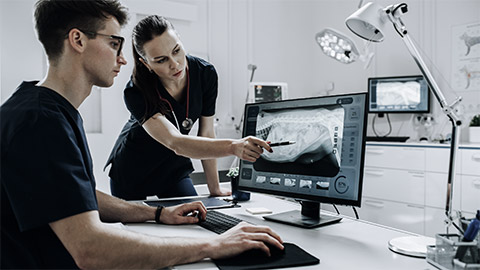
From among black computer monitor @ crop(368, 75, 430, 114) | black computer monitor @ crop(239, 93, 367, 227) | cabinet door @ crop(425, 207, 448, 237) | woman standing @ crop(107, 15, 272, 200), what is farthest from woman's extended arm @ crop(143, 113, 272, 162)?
black computer monitor @ crop(368, 75, 430, 114)

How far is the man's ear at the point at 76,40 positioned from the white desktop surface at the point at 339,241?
0.56 m

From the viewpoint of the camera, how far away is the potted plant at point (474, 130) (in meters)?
3.29

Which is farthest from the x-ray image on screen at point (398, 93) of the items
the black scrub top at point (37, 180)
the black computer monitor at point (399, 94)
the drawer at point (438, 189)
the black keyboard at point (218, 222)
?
A: the black scrub top at point (37, 180)

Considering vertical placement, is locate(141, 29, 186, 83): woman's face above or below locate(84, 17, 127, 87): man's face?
above

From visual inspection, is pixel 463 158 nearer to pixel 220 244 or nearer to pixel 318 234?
pixel 318 234

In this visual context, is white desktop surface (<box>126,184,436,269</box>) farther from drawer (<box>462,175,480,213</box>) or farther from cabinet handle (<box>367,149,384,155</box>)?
cabinet handle (<box>367,149,384,155</box>)

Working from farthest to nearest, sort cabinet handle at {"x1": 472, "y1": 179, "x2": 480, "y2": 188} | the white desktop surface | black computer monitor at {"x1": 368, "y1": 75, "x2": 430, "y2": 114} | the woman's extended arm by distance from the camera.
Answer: black computer monitor at {"x1": 368, "y1": 75, "x2": 430, "y2": 114}
cabinet handle at {"x1": 472, "y1": 179, "x2": 480, "y2": 188}
the woman's extended arm
the white desktop surface

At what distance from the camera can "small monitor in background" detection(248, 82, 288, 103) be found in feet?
13.1

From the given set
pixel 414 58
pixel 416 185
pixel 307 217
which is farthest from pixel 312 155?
pixel 416 185

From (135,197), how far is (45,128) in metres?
1.20

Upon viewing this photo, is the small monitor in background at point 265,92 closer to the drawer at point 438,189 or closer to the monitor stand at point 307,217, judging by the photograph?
the drawer at point 438,189

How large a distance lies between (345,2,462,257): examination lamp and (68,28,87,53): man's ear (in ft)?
2.78

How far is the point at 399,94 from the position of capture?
12.7ft

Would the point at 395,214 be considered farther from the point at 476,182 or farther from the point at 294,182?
the point at 294,182
